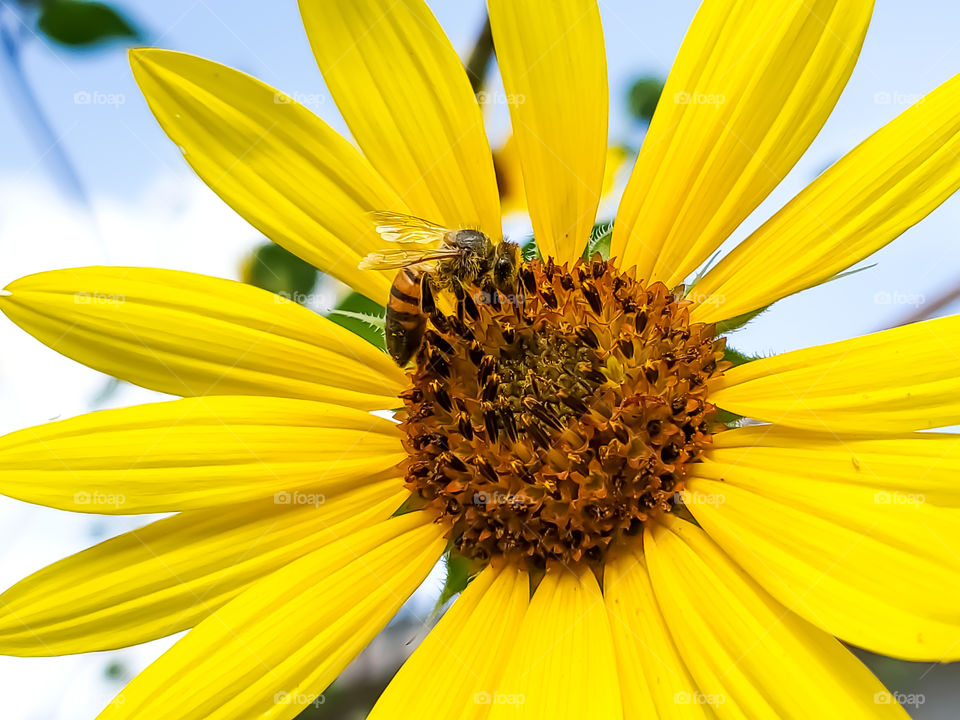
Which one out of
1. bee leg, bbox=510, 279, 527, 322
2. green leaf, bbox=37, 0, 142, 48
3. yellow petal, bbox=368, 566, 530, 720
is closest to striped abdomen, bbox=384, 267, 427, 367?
bee leg, bbox=510, 279, 527, 322

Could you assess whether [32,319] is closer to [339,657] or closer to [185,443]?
[185,443]

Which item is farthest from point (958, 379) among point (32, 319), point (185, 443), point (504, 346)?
point (32, 319)

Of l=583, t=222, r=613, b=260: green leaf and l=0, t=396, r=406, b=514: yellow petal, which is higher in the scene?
l=583, t=222, r=613, b=260: green leaf

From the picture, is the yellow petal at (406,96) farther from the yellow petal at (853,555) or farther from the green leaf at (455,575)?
the yellow petal at (853,555)

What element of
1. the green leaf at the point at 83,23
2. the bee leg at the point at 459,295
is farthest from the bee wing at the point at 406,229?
the green leaf at the point at 83,23

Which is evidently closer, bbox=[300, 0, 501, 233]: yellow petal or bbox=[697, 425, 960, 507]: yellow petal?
bbox=[697, 425, 960, 507]: yellow petal

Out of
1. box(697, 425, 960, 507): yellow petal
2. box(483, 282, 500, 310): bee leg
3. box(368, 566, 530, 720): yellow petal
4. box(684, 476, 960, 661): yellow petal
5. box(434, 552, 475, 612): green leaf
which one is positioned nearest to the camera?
box(684, 476, 960, 661): yellow petal

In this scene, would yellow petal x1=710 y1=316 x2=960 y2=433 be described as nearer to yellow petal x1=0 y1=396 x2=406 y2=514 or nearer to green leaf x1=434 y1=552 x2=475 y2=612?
green leaf x1=434 y1=552 x2=475 y2=612
